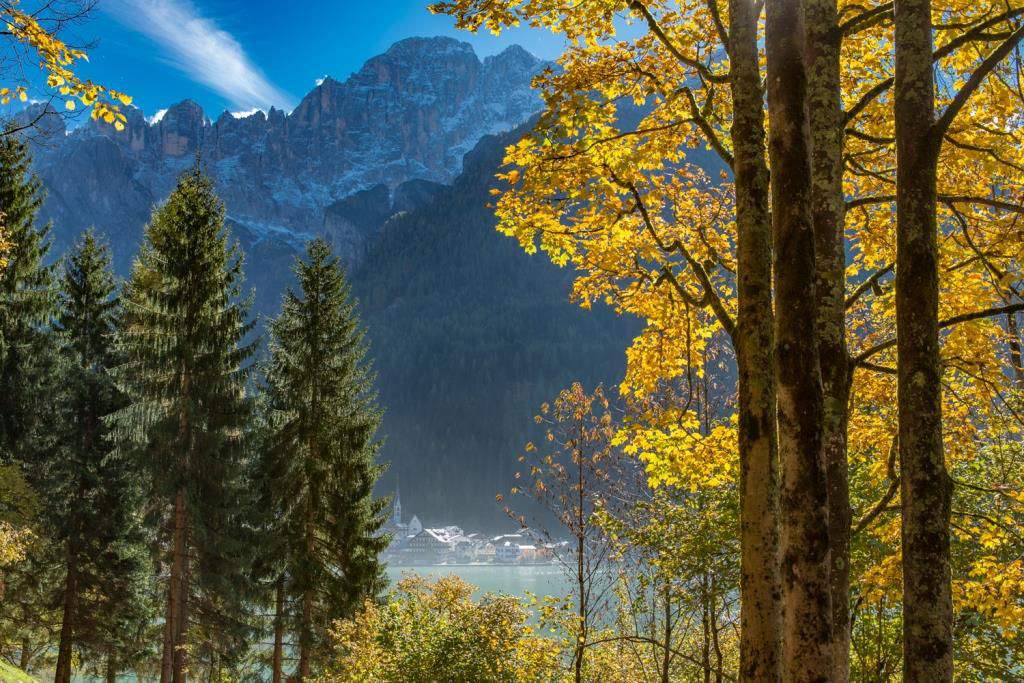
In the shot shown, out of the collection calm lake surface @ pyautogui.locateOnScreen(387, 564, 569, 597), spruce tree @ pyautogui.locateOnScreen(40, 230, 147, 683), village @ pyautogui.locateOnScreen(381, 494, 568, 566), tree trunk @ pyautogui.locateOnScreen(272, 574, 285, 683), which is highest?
spruce tree @ pyautogui.locateOnScreen(40, 230, 147, 683)

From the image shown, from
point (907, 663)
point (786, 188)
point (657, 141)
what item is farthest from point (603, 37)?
point (907, 663)

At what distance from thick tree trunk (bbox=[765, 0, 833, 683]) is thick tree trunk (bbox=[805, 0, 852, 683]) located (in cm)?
26

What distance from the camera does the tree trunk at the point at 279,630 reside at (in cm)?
2036

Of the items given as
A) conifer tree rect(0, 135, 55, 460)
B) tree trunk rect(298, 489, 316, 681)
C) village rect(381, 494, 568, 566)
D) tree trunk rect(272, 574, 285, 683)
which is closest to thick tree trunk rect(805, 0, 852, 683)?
tree trunk rect(298, 489, 316, 681)

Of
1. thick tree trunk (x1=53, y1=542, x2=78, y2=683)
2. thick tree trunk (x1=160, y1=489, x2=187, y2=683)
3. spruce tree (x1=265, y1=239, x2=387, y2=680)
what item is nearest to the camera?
thick tree trunk (x1=160, y1=489, x2=187, y2=683)

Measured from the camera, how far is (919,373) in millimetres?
3754

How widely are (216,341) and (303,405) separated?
2.87 m

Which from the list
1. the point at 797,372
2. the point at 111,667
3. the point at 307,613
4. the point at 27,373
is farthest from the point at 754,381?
the point at 111,667

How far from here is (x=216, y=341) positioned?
20734 millimetres

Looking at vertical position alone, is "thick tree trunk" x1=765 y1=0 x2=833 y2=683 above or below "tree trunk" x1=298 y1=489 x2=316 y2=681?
above

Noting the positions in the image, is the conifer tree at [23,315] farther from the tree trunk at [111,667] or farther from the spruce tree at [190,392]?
the tree trunk at [111,667]

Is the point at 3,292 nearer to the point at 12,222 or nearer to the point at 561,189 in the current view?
the point at 12,222

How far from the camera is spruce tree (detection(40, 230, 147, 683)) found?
21109 millimetres

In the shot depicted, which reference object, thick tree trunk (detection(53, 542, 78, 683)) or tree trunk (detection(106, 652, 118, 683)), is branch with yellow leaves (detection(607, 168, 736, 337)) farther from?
tree trunk (detection(106, 652, 118, 683))
